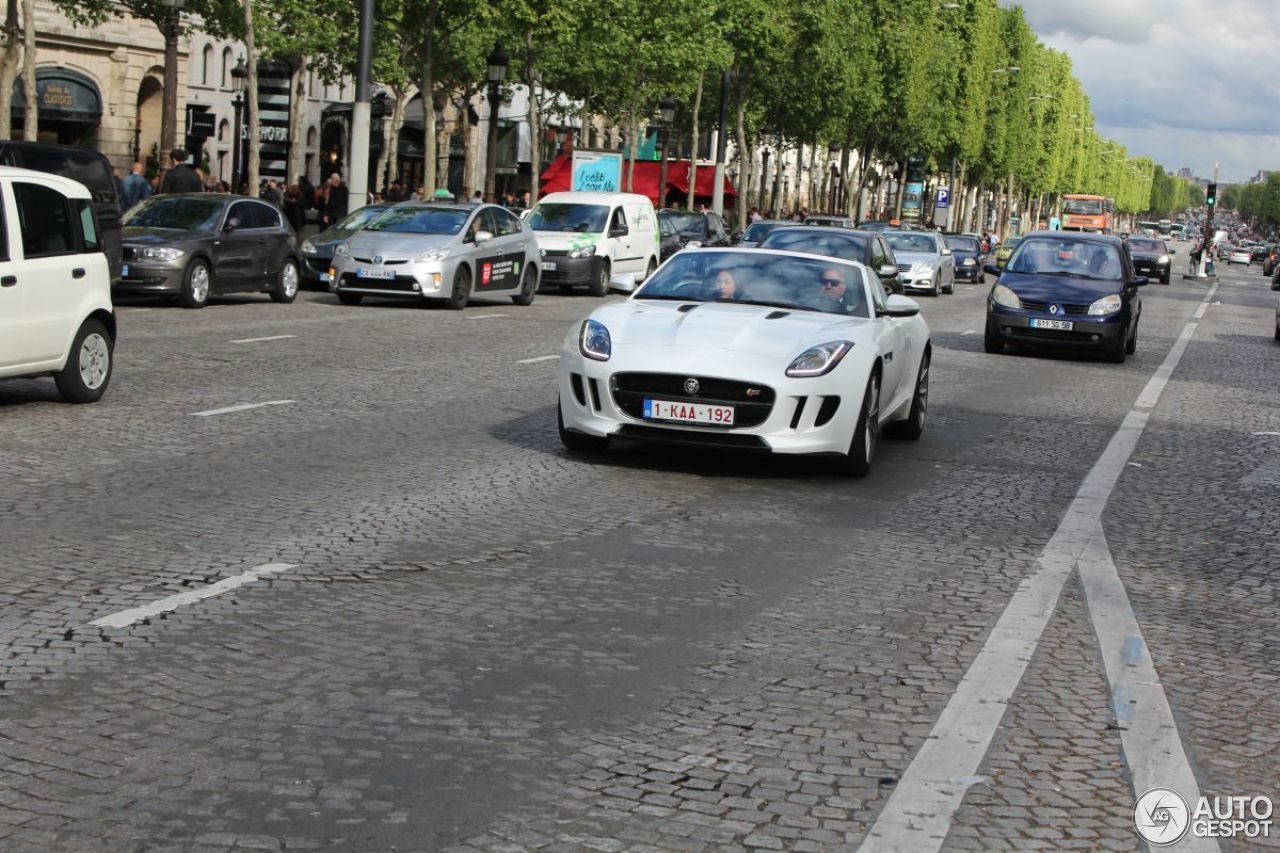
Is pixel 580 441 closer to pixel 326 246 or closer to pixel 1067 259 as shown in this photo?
pixel 1067 259

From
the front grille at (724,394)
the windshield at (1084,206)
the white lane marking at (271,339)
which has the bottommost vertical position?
the windshield at (1084,206)

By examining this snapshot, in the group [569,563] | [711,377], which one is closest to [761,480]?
[711,377]

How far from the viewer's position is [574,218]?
33.3 m

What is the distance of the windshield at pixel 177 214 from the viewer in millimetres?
24719

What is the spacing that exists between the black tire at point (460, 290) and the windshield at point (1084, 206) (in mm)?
80090

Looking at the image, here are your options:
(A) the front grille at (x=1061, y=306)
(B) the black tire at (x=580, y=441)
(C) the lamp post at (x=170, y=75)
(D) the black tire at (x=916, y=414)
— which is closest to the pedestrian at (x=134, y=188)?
(C) the lamp post at (x=170, y=75)

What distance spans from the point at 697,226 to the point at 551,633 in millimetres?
37603

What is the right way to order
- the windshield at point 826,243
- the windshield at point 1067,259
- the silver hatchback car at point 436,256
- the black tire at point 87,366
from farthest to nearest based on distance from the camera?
the silver hatchback car at point 436,256 → the windshield at point 1067,259 → the windshield at point 826,243 → the black tire at point 87,366

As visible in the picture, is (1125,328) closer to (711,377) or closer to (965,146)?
(711,377)

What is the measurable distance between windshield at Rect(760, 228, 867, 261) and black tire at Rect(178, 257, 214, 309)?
23.6 ft

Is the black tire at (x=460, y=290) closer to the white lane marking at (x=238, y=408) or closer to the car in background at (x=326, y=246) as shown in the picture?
the car in background at (x=326, y=246)

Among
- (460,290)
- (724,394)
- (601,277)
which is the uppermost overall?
(724,394)

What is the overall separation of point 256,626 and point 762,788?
7.26 ft

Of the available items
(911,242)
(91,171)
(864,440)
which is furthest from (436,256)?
(911,242)
